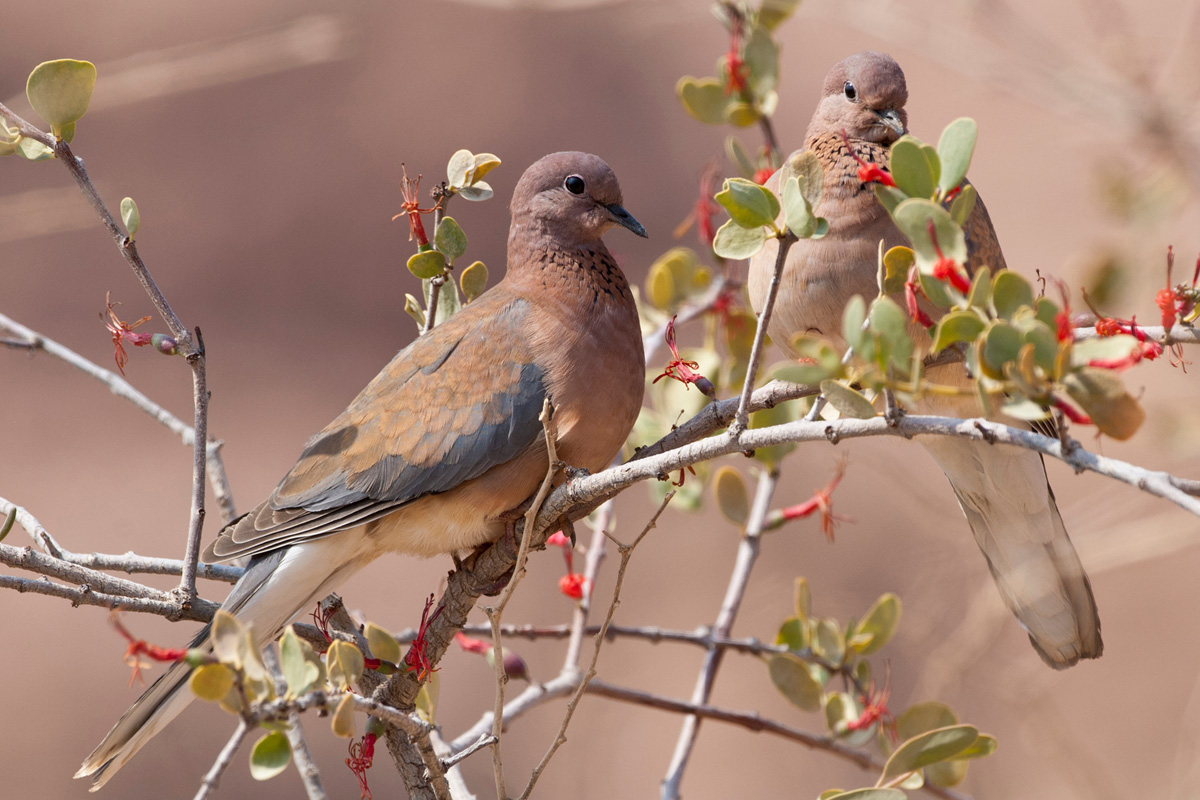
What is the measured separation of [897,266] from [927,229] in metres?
0.24

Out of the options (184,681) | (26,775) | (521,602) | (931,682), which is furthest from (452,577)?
(26,775)

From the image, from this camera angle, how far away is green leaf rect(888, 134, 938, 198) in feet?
4.39

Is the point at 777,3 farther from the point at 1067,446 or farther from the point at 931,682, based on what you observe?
the point at 931,682

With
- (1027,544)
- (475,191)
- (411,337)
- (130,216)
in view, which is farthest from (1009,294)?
(411,337)

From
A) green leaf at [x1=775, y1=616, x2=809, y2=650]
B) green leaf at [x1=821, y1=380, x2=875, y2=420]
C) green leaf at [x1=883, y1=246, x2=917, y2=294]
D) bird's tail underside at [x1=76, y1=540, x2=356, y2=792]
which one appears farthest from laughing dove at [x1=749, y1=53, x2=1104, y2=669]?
bird's tail underside at [x1=76, y1=540, x2=356, y2=792]

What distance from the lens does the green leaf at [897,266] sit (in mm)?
1483

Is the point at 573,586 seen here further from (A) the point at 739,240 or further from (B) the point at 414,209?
(A) the point at 739,240

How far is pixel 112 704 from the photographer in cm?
525

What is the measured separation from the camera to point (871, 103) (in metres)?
2.67

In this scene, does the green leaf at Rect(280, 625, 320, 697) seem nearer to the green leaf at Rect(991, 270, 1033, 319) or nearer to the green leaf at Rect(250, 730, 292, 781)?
the green leaf at Rect(250, 730, 292, 781)

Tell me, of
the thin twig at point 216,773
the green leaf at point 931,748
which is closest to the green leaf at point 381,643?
the thin twig at point 216,773

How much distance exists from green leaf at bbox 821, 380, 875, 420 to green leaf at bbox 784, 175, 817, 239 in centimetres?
26

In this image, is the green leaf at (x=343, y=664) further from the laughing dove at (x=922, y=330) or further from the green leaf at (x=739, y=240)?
the laughing dove at (x=922, y=330)

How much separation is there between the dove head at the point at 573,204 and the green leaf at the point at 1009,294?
1.53m
